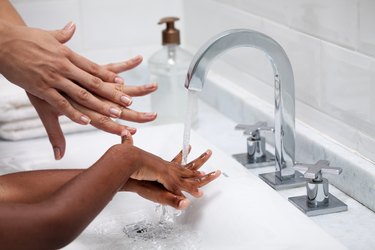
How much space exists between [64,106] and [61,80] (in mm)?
45

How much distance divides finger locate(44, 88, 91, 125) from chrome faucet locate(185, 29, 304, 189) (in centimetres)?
24

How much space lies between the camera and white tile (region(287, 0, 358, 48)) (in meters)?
1.25

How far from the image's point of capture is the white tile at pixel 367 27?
1186mm

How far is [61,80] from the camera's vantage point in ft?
4.28

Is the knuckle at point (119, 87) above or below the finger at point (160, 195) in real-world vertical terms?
above

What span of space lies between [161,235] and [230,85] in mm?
590

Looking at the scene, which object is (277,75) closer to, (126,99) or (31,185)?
(126,99)

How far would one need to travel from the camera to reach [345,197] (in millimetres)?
1264

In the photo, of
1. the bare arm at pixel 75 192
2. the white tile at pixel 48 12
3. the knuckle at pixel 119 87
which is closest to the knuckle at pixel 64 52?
the knuckle at pixel 119 87

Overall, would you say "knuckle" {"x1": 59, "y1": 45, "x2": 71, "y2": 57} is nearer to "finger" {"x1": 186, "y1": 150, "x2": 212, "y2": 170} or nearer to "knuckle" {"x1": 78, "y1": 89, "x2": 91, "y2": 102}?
"knuckle" {"x1": 78, "y1": 89, "x2": 91, "y2": 102}

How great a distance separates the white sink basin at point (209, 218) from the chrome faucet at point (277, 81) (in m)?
0.08

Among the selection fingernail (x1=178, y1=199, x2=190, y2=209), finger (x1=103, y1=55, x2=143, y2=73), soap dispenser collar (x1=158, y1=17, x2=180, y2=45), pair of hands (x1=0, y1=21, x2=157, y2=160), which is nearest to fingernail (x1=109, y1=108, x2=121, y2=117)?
pair of hands (x1=0, y1=21, x2=157, y2=160)

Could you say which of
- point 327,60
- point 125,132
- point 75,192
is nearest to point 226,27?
point 327,60

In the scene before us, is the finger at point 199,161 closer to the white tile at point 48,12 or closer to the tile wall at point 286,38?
the tile wall at point 286,38
